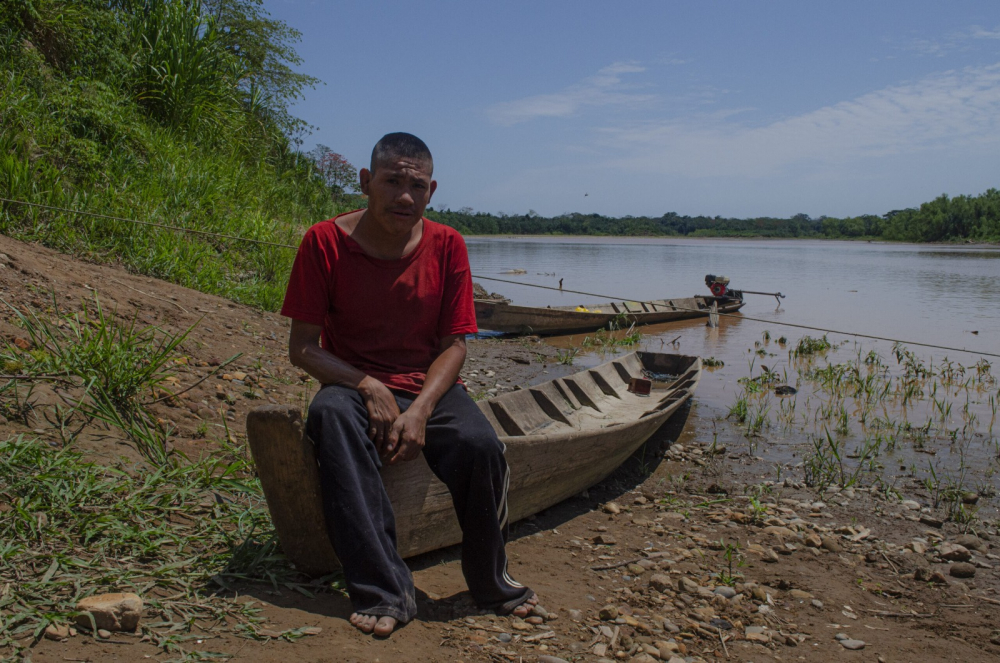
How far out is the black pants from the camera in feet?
7.55

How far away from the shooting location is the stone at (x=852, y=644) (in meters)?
2.77

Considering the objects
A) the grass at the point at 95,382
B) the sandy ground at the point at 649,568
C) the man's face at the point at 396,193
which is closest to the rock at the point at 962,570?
the sandy ground at the point at 649,568

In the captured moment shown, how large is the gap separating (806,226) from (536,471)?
3913 inches

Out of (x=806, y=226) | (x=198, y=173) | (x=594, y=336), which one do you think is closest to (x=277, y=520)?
(x=198, y=173)

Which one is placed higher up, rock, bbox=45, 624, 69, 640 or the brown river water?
rock, bbox=45, 624, 69, 640

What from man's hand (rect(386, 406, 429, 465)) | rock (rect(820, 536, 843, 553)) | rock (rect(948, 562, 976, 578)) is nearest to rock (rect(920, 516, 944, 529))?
rock (rect(948, 562, 976, 578))

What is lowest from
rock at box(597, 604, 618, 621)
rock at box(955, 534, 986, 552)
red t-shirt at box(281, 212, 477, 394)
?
rock at box(955, 534, 986, 552)

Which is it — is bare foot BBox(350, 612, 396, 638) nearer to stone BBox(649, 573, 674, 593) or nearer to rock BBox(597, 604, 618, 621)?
rock BBox(597, 604, 618, 621)

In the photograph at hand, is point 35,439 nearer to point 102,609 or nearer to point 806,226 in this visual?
point 102,609

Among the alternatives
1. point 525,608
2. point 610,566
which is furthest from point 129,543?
point 610,566

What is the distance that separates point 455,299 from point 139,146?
664 cm

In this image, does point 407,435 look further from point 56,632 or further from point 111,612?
point 56,632

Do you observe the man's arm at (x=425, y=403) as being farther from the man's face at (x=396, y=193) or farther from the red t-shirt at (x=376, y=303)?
the man's face at (x=396, y=193)

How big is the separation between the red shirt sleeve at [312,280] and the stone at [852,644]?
7.89 ft
